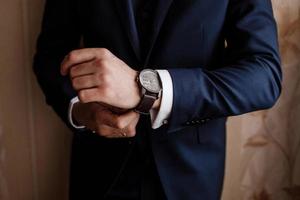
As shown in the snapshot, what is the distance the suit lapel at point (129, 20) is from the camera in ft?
2.33

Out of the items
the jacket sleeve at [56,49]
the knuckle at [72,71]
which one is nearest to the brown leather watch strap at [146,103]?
the knuckle at [72,71]

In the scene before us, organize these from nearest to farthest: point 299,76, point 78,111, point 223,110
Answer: point 223,110 → point 78,111 → point 299,76

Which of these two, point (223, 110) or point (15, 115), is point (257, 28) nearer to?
point (223, 110)

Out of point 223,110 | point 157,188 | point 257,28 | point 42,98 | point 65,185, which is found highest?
point 257,28

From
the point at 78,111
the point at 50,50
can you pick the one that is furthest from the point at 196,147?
the point at 50,50

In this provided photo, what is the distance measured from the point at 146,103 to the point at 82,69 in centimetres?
11

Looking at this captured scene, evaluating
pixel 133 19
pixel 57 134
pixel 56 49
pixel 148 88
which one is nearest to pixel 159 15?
pixel 133 19

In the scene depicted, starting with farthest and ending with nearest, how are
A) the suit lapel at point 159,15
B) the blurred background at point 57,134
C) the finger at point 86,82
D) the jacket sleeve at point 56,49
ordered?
the blurred background at point 57,134
the jacket sleeve at point 56,49
the suit lapel at point 159,15
the finger at point 86,82

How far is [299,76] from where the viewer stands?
1020 millimetres

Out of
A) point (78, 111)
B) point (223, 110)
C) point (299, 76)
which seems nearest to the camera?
point (223, 110)

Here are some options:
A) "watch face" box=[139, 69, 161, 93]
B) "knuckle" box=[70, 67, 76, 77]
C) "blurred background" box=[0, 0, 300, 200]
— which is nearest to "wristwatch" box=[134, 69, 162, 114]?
"watch face" box=[139, 69, 161, 93]

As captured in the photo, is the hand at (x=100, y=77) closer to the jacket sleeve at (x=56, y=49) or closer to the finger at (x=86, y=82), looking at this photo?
the finger at (x=86, y=82)

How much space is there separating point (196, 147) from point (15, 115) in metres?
0.51

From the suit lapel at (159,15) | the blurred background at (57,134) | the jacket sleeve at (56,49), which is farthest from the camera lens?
the blurred background at (57,134)
